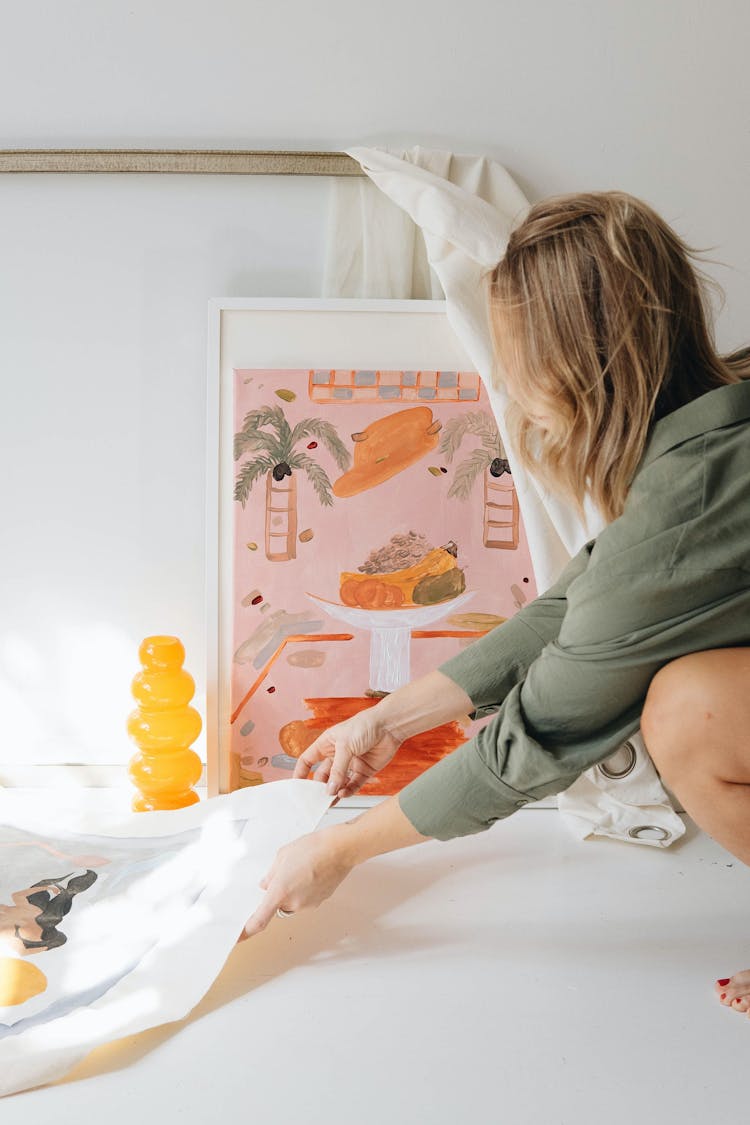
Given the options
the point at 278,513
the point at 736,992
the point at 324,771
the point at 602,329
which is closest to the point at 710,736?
the point at 736,992

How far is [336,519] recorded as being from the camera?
66.2 inches

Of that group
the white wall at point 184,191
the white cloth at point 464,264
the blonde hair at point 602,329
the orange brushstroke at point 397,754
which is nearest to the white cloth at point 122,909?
the orange brushstroke at point 397,754

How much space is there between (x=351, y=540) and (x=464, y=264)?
0.45m

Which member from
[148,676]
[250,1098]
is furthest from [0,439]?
[250,1098]

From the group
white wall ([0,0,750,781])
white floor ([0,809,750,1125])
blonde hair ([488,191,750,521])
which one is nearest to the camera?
white floor ([0,809,750,1125])

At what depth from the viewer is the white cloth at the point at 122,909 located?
41.1 inches

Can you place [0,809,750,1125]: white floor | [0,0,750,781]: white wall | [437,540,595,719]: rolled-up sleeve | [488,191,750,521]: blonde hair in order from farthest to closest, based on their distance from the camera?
[0,0,750,781]: white wall, [437,540,595,719]: rolled-up sleeve, [488,191,750,521]: blonde hair, [0,809,750,1125]: white floor

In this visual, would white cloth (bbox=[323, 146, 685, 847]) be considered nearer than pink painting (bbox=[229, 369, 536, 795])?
Yes

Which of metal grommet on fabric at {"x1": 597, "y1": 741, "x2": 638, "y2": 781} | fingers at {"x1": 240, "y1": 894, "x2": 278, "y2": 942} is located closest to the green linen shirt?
fingers at {"x1": 240, "y1": 894, "x2": 278, "y2": 942}

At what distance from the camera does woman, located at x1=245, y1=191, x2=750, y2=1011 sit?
1.05 metres

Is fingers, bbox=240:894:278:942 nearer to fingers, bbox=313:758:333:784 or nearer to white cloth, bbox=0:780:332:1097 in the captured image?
white cloth, bbox=0:780:332:1097

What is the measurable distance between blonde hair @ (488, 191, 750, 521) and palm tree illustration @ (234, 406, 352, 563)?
1.84ft

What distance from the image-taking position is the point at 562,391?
111cm

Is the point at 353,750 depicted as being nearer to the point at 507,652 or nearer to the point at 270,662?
the point at 507,652
